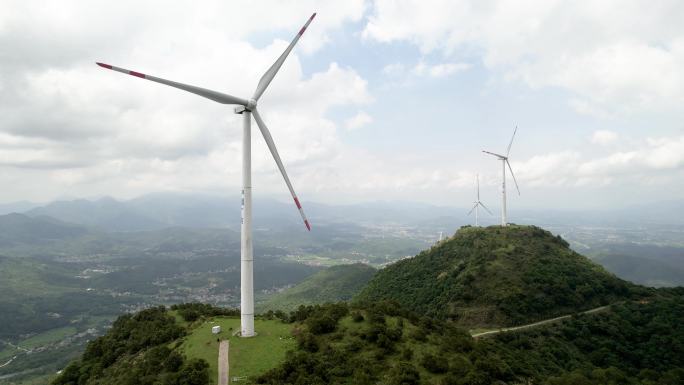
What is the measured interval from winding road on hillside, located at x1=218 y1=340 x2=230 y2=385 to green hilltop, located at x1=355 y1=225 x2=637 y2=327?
56.2 metres

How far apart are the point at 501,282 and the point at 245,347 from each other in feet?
242

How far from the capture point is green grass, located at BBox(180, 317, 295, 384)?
40906 mm

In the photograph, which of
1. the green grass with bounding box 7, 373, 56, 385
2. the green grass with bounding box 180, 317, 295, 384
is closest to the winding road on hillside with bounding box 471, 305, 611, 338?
the green grass with bounding box 180, 317, 295, 384

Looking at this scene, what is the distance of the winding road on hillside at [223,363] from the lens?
129 feet

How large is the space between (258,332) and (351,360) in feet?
45.7

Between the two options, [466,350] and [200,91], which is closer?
[200,91]

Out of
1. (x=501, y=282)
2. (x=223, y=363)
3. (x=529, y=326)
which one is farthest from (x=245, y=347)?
(x=501, y=282)

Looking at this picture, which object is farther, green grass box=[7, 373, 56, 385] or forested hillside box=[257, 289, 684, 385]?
green grass box=[7, 373, 56, 385]

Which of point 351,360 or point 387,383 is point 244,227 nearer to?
point 351,360

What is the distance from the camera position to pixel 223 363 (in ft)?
137

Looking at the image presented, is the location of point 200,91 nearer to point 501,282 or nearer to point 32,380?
point 501,282

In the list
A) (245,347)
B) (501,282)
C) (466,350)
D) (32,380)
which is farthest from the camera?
(32,380)

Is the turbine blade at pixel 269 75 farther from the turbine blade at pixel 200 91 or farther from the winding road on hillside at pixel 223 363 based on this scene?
the winding road on hillside at pixel 223 363

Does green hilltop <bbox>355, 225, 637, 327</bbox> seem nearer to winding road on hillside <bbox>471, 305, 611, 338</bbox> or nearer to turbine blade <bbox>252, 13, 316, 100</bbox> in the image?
winding road on hillside <bbox>471, 305, 611, 338</bbox>
